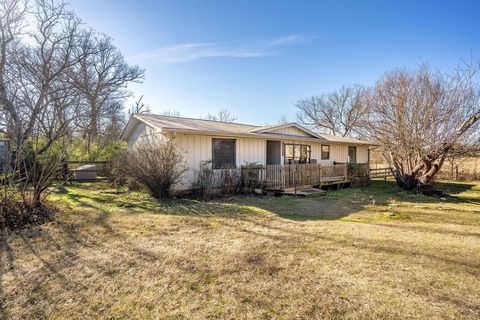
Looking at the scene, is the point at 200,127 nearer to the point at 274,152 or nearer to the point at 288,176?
the point at 288,176

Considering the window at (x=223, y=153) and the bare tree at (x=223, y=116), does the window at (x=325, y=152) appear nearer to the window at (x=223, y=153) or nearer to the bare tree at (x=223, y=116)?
the window at (x=223, y=153)

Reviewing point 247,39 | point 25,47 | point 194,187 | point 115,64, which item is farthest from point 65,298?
point 115,64

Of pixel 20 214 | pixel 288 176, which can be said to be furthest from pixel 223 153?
pixel 20 214

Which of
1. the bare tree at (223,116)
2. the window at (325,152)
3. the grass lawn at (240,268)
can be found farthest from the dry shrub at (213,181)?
the bare tree at (223,116)

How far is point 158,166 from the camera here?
8766mm

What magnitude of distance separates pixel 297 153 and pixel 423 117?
5992 mm

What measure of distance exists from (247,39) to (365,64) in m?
8.28

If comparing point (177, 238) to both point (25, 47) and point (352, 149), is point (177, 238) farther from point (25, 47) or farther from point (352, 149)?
point (352, 149)

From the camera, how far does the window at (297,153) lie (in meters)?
14.1

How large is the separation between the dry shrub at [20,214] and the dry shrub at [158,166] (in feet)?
9.75

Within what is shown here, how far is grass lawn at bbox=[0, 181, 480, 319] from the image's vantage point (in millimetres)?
2777

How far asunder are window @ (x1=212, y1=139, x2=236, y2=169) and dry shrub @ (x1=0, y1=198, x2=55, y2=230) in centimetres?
585

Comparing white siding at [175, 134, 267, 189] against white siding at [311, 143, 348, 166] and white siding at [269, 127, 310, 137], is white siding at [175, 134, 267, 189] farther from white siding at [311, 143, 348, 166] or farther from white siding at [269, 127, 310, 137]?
white siding at [311, 143, 348, 166]

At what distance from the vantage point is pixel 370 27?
1213 centimetres
